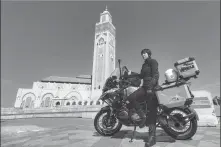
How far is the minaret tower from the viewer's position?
6500 cm

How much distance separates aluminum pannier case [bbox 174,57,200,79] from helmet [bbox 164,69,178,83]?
115 mm

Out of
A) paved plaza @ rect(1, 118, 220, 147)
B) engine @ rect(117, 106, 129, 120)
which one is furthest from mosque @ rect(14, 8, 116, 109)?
engine @ rect(117, 106, 129, 120)

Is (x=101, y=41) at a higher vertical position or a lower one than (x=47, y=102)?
higher

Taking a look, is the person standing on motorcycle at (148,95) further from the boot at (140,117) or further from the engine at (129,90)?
the engine at (129,90)

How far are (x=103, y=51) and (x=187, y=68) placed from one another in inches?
2618

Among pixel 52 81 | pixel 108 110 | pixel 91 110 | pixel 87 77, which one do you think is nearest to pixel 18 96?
pixel 52 81

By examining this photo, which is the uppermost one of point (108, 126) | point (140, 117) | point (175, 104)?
point (175, 104)

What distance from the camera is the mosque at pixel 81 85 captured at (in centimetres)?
6047

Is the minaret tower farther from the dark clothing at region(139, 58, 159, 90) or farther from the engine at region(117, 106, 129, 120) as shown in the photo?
the dark clothing at region(139, 58, 159, 90)

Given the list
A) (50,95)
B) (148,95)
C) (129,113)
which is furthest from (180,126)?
(50,95)

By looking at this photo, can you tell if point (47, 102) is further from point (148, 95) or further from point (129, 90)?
point (148, 95)

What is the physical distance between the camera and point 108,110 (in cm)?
355

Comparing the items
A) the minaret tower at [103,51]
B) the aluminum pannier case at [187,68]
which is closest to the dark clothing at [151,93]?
the aluminum pannier case at [187,68]

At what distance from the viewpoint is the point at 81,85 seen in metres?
72.8
